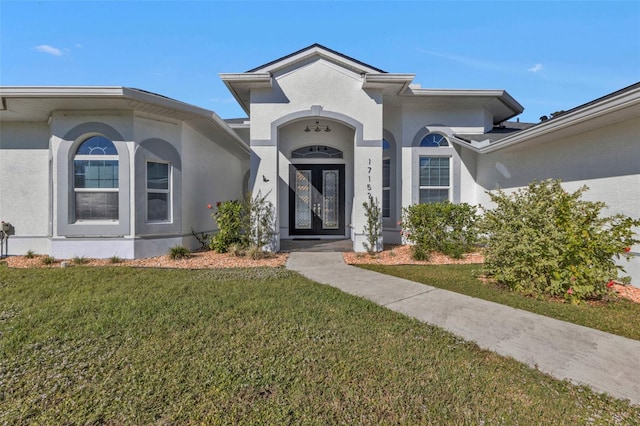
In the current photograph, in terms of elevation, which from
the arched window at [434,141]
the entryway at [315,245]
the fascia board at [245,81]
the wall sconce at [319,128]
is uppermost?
the fascia board at [245,81]

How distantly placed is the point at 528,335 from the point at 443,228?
506 centimetres

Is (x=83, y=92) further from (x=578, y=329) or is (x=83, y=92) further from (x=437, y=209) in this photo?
(x=578, y=329)

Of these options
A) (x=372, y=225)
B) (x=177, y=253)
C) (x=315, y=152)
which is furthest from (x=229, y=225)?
(x=315, y=152)

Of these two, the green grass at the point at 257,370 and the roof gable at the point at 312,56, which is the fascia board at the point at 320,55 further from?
the green grass at the point at 257,370

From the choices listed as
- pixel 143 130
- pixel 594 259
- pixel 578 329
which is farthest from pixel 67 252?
pixel 594 259

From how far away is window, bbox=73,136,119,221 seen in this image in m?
7.57

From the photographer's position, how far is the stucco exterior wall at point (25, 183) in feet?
27.6

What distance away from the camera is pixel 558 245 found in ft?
15.4

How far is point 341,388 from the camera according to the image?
2434 millimetres

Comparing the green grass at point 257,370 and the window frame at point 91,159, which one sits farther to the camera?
the window frame at point 91,159

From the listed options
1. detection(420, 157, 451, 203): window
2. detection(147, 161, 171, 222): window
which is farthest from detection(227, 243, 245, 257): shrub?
detection(420, 157, 451, 203): window

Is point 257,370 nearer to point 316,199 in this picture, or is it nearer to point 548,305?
point 548,305

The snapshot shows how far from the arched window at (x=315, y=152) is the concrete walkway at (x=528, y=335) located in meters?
6.47

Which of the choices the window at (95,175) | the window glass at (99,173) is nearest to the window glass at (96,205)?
the window at (95,175)
